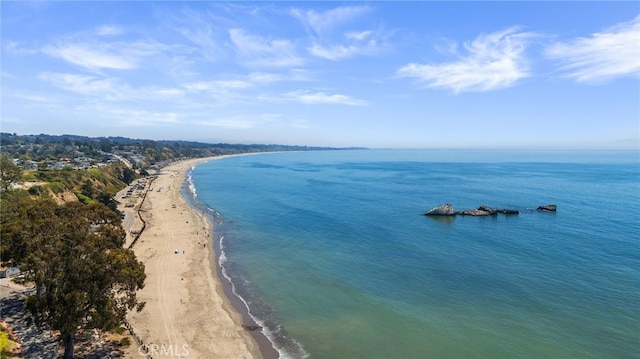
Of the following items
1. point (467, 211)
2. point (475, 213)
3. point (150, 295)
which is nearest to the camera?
point (150, 295)

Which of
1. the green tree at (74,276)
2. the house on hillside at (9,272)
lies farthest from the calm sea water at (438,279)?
the house on hillside at (9,272)

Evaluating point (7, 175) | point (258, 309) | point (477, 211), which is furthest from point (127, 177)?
point (477, 211)

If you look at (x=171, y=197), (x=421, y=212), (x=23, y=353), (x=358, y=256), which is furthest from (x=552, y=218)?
(x=171, y=197)

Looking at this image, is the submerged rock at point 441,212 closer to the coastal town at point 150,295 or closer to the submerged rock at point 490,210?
the submerged rock at point 490,210

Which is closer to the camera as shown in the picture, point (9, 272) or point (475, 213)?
point (9, 272)

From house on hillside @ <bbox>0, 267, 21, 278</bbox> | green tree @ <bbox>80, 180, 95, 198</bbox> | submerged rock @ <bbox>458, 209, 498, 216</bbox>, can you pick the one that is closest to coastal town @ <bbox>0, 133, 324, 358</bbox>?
house on hillside @ <bbox>0, 267, 21, 278</bbox>

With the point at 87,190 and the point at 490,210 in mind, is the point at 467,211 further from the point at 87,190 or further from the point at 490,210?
the point at 87,190

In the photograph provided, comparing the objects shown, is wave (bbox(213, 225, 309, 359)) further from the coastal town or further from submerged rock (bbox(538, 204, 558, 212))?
submerged rock (bbox(538, 204, 558, 212))

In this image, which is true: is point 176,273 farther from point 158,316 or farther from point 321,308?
point 321,308
